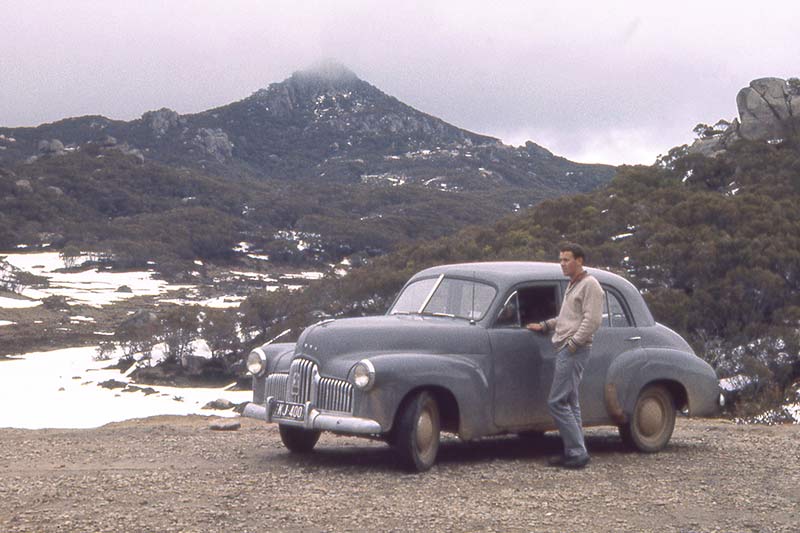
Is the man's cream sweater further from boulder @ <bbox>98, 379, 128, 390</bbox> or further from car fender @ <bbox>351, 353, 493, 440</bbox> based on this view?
boulder @ <bbox>98, 379, 128, 390</bbox>

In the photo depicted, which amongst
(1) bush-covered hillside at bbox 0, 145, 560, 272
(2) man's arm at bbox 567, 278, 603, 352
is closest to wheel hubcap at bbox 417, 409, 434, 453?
(2) man's arm at bbox 567, 278, 603, 352

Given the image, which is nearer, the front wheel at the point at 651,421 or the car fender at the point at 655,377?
the car fender at the point at 655,377

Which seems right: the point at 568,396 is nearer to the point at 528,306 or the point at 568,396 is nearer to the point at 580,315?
the point at 580,315

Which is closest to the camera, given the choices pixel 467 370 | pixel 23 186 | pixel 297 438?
pixel 467 370

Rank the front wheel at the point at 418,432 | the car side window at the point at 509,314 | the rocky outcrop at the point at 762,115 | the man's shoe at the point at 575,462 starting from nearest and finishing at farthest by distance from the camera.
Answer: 1. the front wheel at the point at 418,432
2. the man's shoe at the point at 575,462
3. the car side window at the point at 509,314
4. the rocky outcrop at the point at 762,115

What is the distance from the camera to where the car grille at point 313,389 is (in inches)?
345

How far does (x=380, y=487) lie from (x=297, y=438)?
1.96 m

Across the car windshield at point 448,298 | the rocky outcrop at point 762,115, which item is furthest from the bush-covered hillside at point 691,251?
the car windshield at point 448,298

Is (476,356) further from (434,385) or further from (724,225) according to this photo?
(724,225)

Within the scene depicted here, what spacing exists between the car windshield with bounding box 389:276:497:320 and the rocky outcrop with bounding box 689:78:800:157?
54468 millimetres

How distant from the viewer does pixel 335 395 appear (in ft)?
28.9

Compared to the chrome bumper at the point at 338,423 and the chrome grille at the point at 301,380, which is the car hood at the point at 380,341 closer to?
the chrome grille at the point at 301,380

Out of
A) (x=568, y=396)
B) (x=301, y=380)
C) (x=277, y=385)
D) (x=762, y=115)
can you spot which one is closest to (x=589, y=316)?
(x=568, y=396)

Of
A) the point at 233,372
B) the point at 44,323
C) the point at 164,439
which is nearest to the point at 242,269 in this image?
the point at 44,323
